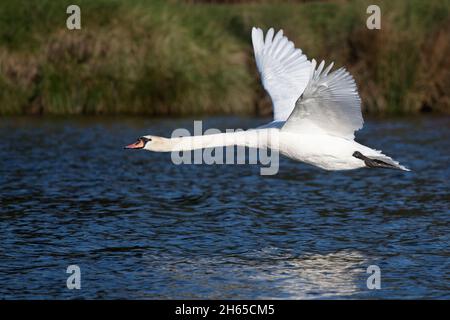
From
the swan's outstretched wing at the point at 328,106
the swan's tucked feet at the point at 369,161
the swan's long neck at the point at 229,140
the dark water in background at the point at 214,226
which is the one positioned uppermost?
the swan's outstretched wing at the point at 328,106

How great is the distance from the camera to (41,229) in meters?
11.1

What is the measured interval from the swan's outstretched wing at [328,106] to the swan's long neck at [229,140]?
205 mm

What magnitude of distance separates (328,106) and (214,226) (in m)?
2.25

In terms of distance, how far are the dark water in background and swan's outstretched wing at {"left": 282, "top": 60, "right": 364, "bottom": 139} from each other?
119 centimetres

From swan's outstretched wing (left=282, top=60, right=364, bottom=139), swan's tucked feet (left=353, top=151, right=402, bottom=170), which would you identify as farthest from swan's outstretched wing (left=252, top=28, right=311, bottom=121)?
swan's tucked feet (left=353, top=151, right=402, bottom=170)

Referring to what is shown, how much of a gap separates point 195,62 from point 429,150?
776 cm

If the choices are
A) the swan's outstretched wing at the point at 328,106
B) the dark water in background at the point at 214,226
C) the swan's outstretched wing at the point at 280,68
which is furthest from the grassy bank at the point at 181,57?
the swan's outstretched wing at the point at 328,106

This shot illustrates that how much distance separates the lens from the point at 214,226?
11438mm

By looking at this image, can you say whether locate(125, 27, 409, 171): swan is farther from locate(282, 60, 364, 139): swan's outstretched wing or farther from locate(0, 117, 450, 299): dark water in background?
locate(0, 117, 450, 299): dark water in background

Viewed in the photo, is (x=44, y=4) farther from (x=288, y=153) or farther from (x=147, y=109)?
(x=288, y=153)

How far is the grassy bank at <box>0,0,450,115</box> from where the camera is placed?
74.9 ft

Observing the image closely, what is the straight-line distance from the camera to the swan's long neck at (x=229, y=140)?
1012 centimetres

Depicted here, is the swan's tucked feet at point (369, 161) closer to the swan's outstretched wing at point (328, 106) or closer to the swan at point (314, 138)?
the swan at point (314, 138)
